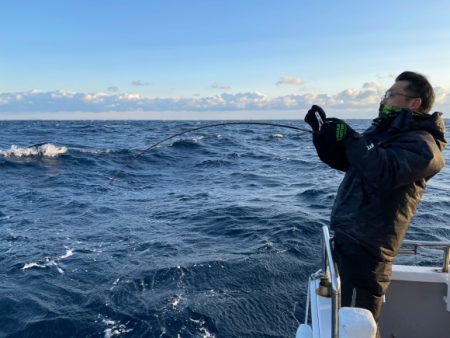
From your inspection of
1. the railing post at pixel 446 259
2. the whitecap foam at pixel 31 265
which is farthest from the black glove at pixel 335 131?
the whitecap foam at pixel 31 265

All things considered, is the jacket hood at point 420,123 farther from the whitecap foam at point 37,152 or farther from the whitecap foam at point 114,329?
the whitecap foam at point 37,152

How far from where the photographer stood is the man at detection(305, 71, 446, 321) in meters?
2.30

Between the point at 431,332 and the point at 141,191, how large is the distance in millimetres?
10914

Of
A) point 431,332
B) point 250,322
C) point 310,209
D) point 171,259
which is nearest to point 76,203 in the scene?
point 171,259

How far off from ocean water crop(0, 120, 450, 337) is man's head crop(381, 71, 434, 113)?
140 inches

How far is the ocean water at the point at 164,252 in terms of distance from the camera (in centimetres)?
548

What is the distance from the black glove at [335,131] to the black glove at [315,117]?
5.4 inches

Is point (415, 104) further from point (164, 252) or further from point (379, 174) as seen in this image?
point (164, 252)

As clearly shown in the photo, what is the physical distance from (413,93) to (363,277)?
45.5 inches

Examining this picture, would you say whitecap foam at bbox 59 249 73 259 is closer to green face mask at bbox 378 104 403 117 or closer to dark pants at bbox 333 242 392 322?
dark pants at bbox 333 242 392 322

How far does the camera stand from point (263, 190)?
13.7 metres

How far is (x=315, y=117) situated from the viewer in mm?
2660

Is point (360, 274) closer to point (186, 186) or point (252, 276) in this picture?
point (252, 276)

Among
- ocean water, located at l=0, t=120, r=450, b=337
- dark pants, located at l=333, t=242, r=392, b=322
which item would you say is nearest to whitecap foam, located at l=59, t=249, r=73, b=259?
ocean water, located at l=0, t=120, r=450, b=337
